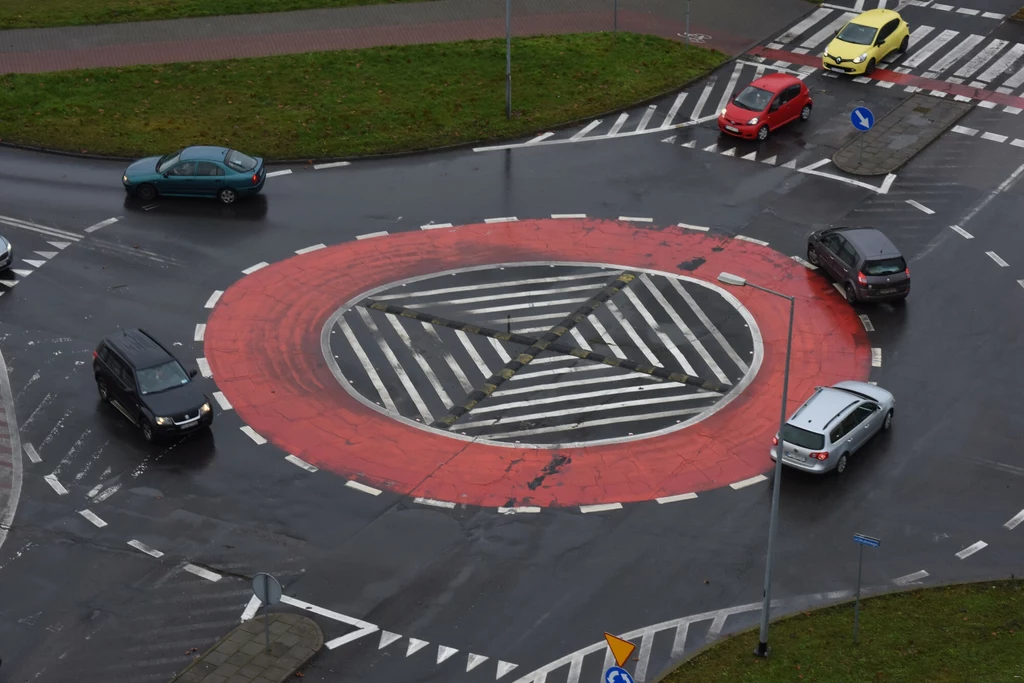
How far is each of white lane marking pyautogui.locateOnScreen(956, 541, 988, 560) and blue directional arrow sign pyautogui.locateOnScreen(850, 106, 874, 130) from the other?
75.3ft

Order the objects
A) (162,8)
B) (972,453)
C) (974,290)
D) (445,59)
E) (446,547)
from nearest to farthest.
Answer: (446,547), (972,453), (974,290), (445,59), (162,8)

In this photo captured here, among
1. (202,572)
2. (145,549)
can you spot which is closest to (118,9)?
(145,549)

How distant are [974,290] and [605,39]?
24333 millimetres

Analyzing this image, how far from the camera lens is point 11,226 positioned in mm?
45875

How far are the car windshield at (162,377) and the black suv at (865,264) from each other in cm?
2062

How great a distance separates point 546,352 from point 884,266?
1114 centimetres

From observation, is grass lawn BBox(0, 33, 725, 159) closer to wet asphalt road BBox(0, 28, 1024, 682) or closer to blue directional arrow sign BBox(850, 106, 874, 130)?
wet asphalt road BBox(0, 28, 1024, 682)

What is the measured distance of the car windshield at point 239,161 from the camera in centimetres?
4725

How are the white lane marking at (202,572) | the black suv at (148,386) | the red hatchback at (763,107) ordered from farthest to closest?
1. the red hatchback at (763,107)
2. the black suv at (148,386)
3. the white lane marking at (202,572)

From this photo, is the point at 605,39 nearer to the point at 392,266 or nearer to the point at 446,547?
the point at 392,266

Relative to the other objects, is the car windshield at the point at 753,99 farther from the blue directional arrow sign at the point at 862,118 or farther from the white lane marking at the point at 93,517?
the white lane marking at the point at 93,517

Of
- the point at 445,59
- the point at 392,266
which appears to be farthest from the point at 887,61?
the point at 392,266

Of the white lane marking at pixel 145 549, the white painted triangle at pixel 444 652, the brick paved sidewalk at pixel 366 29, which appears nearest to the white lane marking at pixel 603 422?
the white painted triangle at pixel 444 652

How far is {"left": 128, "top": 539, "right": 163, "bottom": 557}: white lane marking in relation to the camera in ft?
101
